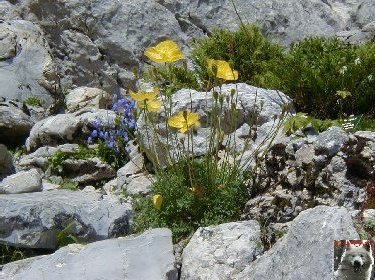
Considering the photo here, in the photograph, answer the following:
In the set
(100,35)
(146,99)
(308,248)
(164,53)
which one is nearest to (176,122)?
(146,99)

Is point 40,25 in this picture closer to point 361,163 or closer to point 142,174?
point 142,174

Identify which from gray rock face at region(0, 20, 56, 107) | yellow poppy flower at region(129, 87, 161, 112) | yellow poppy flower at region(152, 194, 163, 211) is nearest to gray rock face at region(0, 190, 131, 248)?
yellow poppy flower at region(152, 194, 163, 211)

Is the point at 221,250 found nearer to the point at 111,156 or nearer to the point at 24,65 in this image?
the point at 111,156

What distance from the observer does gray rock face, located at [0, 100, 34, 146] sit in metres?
7.08

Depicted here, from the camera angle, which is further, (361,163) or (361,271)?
(361,163)

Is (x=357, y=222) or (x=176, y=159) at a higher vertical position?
(x=357, y=222)

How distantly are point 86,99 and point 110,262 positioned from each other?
3.96 m

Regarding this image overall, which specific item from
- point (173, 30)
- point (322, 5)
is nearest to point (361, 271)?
point (173, 30)

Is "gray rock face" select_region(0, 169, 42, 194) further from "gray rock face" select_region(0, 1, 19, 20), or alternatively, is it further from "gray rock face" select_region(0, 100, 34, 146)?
"gray rock face" select_region(0, 1, 19, 20)

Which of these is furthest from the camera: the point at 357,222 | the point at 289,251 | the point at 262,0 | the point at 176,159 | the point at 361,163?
the point at 262,0

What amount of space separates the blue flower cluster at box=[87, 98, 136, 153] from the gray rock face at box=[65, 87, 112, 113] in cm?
85

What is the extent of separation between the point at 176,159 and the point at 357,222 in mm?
1675

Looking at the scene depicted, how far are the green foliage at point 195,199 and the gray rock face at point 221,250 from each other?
39 centimetres

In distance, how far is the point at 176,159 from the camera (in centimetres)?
523
